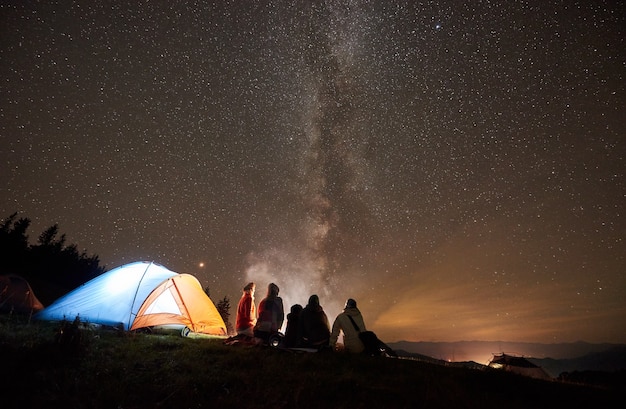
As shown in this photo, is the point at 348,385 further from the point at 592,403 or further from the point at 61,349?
the point at 61,349

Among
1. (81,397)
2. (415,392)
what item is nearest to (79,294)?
(81,397)

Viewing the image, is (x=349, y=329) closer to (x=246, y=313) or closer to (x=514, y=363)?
(x=246, y=313)

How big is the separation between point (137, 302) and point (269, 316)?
4.34m

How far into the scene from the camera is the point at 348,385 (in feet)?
17.4

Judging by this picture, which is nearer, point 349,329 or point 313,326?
point 349,329

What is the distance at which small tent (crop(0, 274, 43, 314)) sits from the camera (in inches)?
449

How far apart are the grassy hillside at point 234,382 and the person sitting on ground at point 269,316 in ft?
7.38

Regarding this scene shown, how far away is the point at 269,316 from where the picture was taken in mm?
9648

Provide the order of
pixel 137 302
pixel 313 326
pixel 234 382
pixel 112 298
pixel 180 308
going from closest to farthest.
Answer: pixel 234 382 → pixel 313 326 → pixel 137 302 → pixel 112 298 → pixel 180 308

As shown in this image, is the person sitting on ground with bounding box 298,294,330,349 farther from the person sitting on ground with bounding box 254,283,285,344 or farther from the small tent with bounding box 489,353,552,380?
the small tent with bounding box 489,353,552,380

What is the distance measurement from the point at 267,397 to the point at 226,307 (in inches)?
3414

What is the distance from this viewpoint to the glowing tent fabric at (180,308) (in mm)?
10398

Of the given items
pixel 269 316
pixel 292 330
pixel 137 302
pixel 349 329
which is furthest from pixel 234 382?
pixel 137 302

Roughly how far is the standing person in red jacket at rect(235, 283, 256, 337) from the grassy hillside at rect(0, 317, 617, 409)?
314 centimetres
